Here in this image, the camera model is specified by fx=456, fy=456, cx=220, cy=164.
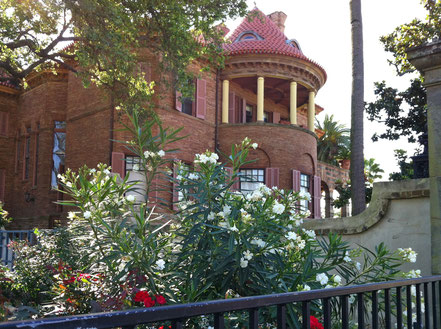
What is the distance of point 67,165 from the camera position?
20.2m

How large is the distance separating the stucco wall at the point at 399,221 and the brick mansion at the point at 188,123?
1180cm

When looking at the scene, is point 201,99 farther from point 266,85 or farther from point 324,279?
point 324,279

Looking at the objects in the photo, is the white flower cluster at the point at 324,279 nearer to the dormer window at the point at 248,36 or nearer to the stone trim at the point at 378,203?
the stone trim at the point at 378,203

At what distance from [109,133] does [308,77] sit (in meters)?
10.5

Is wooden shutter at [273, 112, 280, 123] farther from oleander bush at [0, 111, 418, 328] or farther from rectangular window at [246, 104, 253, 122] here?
oleander bush at [0, 111, 418, 328]

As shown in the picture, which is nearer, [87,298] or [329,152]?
[87,298]

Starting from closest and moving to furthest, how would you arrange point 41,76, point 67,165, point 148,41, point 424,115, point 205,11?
point 205,11 → point 148,41 → point 424,115 → point 67,165 → point 41,76

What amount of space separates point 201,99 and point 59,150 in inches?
286

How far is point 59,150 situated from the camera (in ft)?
70.6

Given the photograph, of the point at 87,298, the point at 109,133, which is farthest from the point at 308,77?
the point at 87,298

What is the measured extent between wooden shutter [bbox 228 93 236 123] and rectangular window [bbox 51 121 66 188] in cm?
786

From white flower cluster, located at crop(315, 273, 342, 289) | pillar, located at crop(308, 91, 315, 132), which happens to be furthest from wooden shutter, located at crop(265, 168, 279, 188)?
white flower cluster, located at crop(315, 273, 342, 289)

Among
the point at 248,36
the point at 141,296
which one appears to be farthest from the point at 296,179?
the point at 141,296

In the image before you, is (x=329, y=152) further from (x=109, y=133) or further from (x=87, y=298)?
(x=87, y=298)
